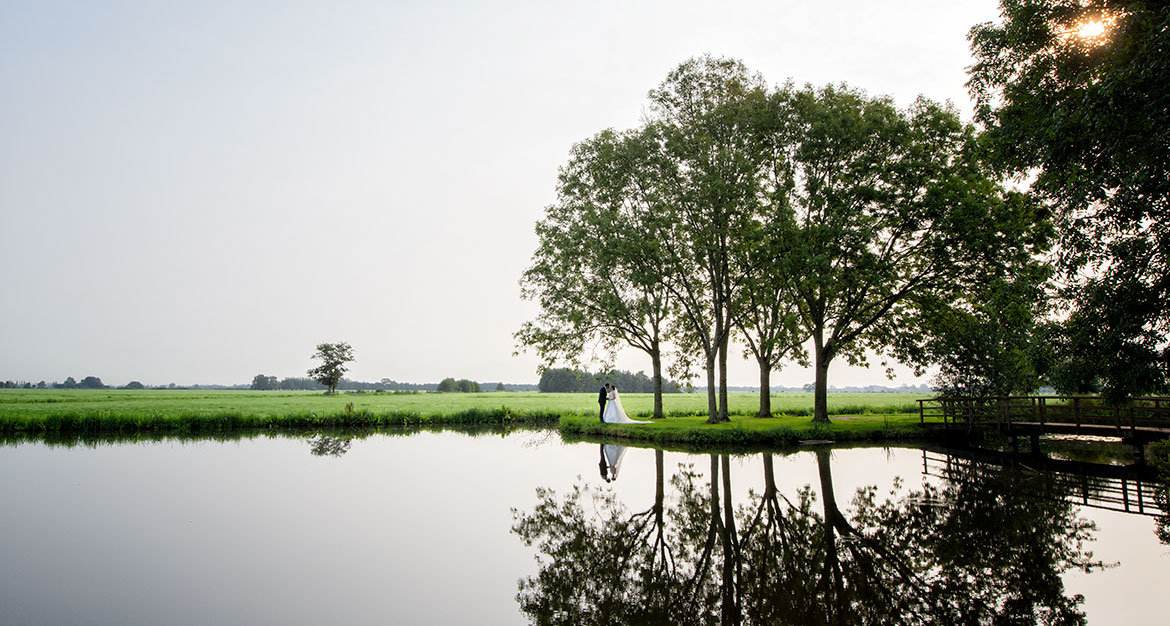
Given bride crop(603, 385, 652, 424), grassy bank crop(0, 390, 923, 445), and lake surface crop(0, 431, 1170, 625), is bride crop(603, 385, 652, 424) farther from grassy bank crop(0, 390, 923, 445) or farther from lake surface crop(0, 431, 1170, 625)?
lake surface crop(0, 431, 1170, 625)

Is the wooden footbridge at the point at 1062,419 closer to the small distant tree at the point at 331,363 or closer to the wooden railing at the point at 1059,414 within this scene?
the wooden railing at the point at 1059,414

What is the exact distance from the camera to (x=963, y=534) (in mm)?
10250

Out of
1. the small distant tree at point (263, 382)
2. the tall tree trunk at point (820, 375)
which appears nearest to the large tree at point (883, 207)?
the tall tree trunk at point (820, 375)

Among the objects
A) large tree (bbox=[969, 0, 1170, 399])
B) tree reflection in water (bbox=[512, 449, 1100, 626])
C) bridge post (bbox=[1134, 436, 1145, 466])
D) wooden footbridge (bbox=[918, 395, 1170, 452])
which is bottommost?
tree reflection in water (bbox=[512, 449, 1100, 626])

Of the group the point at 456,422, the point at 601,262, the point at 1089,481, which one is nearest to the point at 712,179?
the point at 601,262

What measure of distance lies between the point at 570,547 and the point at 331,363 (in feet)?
341

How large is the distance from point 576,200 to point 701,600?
29.3 meters

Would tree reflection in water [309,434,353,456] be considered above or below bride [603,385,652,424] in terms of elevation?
below

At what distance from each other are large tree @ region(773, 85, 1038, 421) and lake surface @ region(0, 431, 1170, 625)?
36.3 ft

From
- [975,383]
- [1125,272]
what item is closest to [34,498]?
[1125,272]

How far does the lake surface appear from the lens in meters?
7.16

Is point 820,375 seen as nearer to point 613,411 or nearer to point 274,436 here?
point 613,411

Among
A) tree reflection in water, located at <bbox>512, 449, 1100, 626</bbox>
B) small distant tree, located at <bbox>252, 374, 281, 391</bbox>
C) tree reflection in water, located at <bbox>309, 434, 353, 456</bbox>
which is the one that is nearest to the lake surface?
tree reflection in water, located at <bbox>512, 449, 1100, 626</bbox>

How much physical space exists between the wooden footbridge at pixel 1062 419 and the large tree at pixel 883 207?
4956 millimetres
